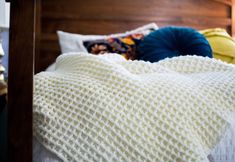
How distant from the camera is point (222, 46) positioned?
1.60m

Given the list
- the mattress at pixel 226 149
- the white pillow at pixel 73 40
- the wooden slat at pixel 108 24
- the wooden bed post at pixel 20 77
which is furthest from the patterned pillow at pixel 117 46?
the wooden bed post at pixel 20 77

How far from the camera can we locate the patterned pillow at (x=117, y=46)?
172 cm

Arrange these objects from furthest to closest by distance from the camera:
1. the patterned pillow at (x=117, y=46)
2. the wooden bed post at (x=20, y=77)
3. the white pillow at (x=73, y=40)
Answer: the white pillow at (x=73, y=40)
the patterned pillow at (x=117, y=46)
the wooden bed post at (x=20, y=77)

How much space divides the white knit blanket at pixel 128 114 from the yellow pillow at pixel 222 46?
2.70 ft

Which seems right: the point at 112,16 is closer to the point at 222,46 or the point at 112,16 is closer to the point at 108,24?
the point at 108,24

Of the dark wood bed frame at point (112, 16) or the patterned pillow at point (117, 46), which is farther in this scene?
the dark wood bed frame at point (112, 16)

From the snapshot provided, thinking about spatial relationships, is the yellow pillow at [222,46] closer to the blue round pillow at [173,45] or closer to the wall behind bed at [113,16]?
the blue round pillow at [173,45]

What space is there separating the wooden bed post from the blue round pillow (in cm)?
102

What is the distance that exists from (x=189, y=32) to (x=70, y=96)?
106 centimetres

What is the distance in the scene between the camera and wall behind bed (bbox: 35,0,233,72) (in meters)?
2.06

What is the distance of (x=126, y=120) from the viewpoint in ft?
2.13

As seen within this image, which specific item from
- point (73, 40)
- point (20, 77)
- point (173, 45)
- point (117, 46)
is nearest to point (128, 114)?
Result: point (20, 77)

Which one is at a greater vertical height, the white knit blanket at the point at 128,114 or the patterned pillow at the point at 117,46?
the white knit blanket at the point at 128,114

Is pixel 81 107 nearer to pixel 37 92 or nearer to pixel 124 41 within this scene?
pixel 37 92
